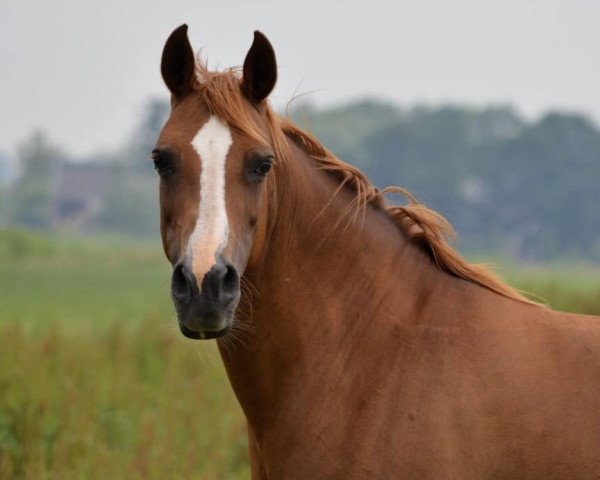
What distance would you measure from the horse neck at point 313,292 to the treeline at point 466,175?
43416mm

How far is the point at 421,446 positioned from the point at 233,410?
6455 mm

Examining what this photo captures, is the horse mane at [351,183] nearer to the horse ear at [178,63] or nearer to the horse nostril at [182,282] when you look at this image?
the horse ear at [178,63]

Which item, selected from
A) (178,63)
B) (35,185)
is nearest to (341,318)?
(178,63)

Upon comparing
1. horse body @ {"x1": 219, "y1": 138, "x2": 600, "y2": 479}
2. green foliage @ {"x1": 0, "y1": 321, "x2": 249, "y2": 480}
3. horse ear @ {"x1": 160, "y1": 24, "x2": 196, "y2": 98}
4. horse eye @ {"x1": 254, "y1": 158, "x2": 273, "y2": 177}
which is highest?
horse ear @ {"x1": 160, "y1": 24, "x2": 196, "y2": 98}

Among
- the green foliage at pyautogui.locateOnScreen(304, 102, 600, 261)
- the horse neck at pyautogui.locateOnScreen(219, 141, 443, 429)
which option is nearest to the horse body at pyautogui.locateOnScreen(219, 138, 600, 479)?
the horse neck at pyautogui.locateOnScreen(219, 141, 443, 429)

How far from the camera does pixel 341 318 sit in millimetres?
4344

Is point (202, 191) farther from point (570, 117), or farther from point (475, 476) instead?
point (570, 117)

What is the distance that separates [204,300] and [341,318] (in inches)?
33.4

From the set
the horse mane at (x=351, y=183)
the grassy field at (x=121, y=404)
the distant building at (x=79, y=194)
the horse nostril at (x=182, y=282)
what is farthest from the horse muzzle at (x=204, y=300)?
the distant building at (x=79, y=194)

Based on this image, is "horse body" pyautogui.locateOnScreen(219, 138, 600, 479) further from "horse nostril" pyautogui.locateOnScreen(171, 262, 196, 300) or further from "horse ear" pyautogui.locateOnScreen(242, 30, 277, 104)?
"horse nostril" pyautogui.locateOnScreen(171, 262, 196, 300)

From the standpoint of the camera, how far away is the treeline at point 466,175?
181 ft

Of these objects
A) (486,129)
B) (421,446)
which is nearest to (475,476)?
(421,446)

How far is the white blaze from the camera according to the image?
12.3 feet

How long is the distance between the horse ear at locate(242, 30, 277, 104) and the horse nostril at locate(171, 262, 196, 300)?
3.20 ft
